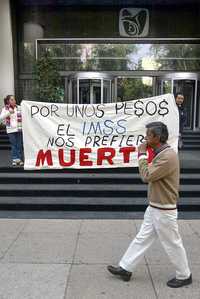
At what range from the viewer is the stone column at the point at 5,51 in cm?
1421

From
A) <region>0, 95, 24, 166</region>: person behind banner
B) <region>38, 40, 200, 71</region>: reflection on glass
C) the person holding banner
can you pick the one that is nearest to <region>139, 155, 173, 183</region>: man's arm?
the person holding banner

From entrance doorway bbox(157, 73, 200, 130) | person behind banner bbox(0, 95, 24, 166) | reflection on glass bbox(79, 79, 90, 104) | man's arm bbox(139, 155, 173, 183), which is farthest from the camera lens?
reflection on glass bbox(79, 79, 90, 104)

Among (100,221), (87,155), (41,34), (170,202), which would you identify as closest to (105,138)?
(87,155)

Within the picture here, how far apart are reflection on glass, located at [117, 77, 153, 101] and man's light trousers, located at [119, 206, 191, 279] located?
1232cm

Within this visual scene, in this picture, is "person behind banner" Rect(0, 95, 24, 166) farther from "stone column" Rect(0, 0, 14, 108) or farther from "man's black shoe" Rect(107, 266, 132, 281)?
"stone column" Rect(0, 0, 14, 108)

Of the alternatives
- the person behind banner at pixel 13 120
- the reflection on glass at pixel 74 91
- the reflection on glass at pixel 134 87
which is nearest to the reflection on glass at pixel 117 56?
the reflection on glass at pixel 134 87

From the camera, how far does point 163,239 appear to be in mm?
3801

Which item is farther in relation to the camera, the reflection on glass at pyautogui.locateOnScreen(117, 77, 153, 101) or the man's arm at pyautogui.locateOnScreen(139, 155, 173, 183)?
the reflection on glass at pyautogui.locateOnScreen(117, 77, 153, 101)

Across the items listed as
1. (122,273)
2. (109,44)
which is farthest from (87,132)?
(109,44)

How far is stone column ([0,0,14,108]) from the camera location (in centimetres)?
1421

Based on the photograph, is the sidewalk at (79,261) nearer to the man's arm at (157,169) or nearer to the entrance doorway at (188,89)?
the man's arm at (157,169)

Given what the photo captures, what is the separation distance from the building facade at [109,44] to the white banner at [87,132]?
283 inches

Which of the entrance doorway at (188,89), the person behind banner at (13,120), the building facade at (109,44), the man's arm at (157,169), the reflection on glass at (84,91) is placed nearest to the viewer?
the man's arm at (157,169)

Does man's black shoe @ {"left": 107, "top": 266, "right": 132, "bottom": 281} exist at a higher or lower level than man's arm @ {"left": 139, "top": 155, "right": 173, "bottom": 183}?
lower
